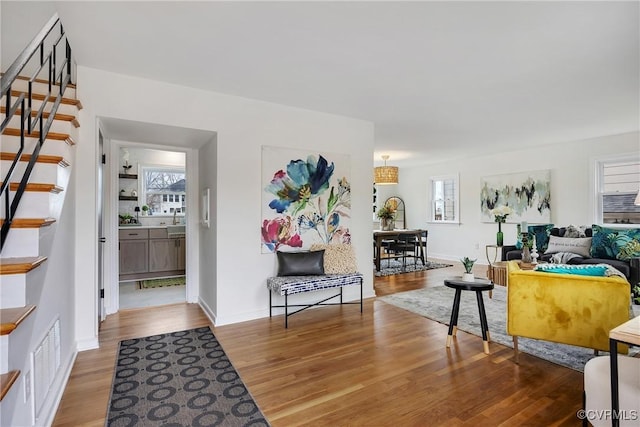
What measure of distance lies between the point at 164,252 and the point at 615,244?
7.13 meters

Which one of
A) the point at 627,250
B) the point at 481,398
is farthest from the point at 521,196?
the point at 481,398

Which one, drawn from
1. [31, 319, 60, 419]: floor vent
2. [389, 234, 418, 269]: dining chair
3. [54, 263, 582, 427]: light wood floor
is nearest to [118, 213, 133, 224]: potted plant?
[54, 263, 582, 427]: light wood floor

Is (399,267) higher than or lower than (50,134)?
lower

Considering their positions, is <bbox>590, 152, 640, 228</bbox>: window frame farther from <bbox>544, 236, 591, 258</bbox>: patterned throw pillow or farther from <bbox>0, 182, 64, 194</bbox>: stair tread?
<bbox>0, 182, 64, 194</bbox>: stair tread

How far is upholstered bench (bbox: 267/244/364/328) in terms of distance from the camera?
3484 millimetres

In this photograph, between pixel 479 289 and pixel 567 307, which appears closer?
pixel 567 307

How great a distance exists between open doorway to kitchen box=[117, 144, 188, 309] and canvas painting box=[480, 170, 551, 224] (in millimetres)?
6360

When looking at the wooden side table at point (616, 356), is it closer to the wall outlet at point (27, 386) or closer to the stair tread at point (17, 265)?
the stair tread at point (17, 265)

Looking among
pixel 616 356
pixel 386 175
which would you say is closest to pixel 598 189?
pixel 386 175

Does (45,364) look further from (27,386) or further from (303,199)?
(303,199)

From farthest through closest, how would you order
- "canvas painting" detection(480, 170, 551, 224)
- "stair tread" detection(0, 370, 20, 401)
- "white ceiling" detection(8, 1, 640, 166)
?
"canvas painting" detection(480, 170, 551, 224) < "white ceiling" detection(8, 1, 640, 166) < "stair tread" detection(0, 370, 20, 401)

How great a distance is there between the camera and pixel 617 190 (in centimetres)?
530

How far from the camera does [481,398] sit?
2.06 m

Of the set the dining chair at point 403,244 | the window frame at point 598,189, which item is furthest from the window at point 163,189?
the window frame at point 598,189
